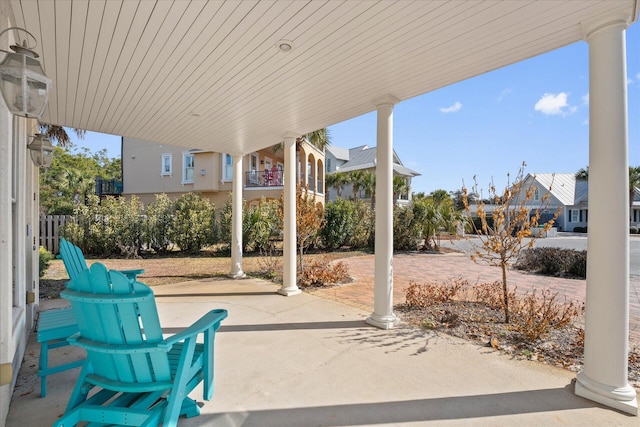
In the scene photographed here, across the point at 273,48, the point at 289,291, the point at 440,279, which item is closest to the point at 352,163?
the point at 440,279

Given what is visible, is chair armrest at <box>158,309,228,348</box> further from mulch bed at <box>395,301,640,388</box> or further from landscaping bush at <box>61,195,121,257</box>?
landscaping bush at <box>61,195,121,257</box>

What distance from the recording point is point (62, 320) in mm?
2824

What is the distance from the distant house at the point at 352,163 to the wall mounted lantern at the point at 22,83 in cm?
2440

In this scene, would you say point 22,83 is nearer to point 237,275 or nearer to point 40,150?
point 40,150

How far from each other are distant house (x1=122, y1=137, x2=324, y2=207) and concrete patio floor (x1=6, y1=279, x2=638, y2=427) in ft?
39.5

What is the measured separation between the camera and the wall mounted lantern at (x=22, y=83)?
5.75 feet

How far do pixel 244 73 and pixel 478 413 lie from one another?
3.85 meters

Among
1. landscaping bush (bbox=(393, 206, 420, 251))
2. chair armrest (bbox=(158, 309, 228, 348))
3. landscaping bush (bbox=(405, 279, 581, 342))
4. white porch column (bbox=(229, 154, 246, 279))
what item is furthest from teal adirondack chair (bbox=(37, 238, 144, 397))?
landscaping bush (bbox=(393, 206, 420, 251))

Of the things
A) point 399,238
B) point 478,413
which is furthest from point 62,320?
point 399,238

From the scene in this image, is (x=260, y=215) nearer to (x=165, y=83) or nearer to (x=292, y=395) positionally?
(x=165, y=83)

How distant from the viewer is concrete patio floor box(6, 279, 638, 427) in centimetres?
233

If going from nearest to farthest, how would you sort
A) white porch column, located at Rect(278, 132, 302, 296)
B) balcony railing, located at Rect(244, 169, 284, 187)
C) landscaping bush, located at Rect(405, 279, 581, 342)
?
1. landscaping bush, located at Rect(405, 279, 581, 342)
2. white porch column, located at Rect(278, 132, 302, 296)
3. balcony railing, located at Rect(244, 169, 284, 187)

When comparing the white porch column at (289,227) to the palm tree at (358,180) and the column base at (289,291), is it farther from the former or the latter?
the palm tree at (358,180)

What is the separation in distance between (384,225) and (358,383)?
2067 mm
